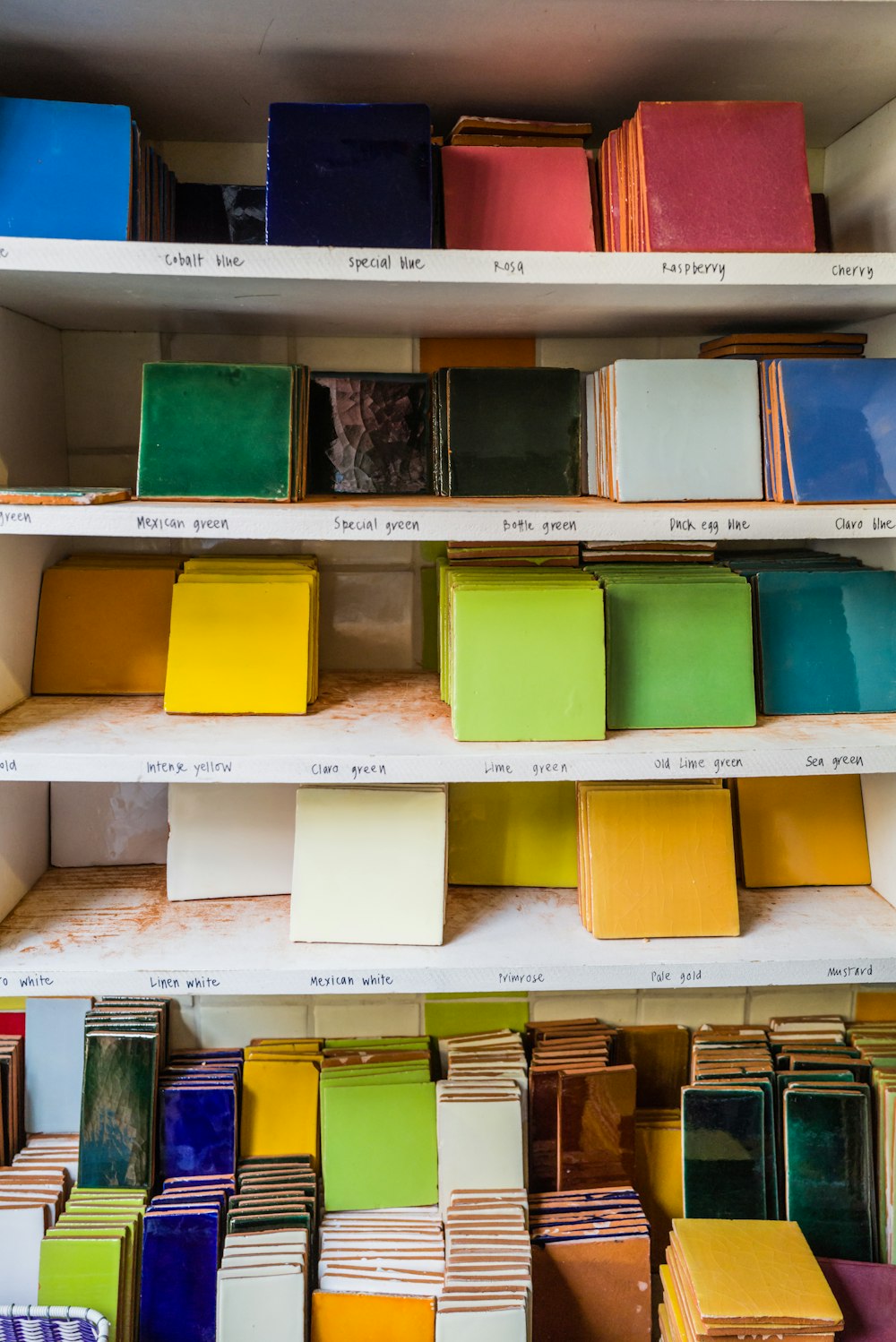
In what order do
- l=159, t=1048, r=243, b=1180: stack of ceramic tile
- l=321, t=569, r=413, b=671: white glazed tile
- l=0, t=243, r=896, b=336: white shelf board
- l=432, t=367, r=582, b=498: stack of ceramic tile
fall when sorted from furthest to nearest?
l=321, t=569, r=413, b=671: white glazed tile, l=159, t=1048, r=243, b=1180: stack of ceramic tile, l=432, t=367, r=582, b=498: stack of ceramic tile, l=0, t=243, r=896, b=336: white shelf board

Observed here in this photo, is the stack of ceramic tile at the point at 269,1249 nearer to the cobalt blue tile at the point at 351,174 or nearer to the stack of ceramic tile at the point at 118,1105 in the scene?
the stack of ceramic tile at the point at 118,1105

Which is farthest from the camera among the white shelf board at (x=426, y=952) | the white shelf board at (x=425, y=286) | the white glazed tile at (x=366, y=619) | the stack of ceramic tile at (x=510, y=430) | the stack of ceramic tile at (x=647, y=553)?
the white glazed tile at (x=366, y=619)

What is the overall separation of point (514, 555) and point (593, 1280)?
1306mm

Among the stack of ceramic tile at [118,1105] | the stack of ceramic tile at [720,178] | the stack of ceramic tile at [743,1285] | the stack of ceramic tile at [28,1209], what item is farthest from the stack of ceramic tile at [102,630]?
the stack of ceramic tile at [743,1285]

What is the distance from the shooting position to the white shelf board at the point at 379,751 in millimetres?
1479

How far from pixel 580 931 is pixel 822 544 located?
916 millimetres

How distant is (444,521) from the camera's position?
147cm

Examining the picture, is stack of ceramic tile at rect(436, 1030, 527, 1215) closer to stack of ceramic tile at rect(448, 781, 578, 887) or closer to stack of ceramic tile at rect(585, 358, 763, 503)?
stack of ceramic tile at rect(448, 781, 578, 887)

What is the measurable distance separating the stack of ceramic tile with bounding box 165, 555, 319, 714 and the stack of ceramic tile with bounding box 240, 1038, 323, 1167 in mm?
760

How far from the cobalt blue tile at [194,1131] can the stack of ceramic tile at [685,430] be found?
4.40 feet

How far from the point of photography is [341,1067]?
1.96 metres

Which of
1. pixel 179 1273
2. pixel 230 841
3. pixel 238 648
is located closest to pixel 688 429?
pixel 238 648

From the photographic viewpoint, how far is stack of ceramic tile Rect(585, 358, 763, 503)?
1.62 meters

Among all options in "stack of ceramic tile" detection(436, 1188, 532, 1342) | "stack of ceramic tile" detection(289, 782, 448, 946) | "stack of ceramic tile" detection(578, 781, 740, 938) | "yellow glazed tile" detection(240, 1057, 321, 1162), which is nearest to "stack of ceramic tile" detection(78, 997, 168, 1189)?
"yellow glazed tile" detection(240, 1057, 321, 1162)
